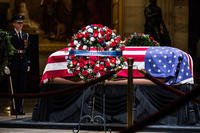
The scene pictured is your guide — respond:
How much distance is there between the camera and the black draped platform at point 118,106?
35.6ft

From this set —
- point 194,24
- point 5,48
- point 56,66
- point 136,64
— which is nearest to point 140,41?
point 136,64

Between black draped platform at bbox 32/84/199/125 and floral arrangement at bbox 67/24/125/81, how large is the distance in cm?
65

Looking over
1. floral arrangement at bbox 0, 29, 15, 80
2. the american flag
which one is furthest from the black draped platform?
floral arrangement at bbox 0, 29, 15, 80

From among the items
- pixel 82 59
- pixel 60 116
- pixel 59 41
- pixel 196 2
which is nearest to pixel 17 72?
pixel 60 116

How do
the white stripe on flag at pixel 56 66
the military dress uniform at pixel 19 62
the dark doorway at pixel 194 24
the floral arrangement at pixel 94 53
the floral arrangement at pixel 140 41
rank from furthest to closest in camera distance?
1. the dark doorway at pixel 194 24
2. the military dress uniform at pixel 19 62
3. the floral arrangement at pixel 140 41
4. the white stripe on flag at pixel 56 66
5. the floral arrangement at pixel 94 53

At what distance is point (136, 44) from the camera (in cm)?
1234

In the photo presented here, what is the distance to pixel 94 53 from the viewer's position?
1004cm

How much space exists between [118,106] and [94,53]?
1332 mm

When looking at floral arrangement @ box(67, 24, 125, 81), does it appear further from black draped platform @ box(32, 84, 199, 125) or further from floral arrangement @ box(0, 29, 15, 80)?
floral arrangement @ box(0, 29, 15, 80)

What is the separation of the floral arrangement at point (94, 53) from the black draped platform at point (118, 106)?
0.65 m

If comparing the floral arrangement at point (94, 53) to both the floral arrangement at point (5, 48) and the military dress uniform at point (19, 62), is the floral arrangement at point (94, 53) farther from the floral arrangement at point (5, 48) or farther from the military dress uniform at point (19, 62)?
the military dress uniform at point (19, 62)

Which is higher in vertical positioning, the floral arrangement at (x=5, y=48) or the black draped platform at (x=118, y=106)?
the floral arrangement at (x=5, y=48)

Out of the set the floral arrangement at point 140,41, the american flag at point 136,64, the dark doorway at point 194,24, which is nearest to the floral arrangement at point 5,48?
the american flag at point 136,64

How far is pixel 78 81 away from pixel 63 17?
759cm
